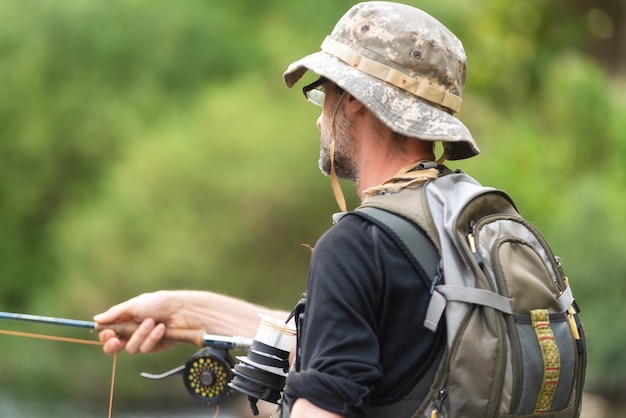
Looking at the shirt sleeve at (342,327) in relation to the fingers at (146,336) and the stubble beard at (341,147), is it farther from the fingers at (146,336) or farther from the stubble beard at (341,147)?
the fingers at (146,336)

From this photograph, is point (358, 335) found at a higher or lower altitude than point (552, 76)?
lower

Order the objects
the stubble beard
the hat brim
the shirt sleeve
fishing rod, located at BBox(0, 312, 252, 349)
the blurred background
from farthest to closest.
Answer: the blurred background, fishing rod, located at BBox(0, 312, 252, 349), the stubble beard, the hat brim, the shirt sleeve

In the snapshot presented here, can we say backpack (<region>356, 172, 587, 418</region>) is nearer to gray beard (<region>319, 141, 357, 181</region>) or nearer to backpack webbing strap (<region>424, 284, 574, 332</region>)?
backpack webbing strap (<region>424, 284, 574, 332</region>)

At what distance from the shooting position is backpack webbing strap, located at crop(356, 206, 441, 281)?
190 centimetres

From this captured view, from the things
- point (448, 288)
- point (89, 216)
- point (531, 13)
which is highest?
point (531, 13)

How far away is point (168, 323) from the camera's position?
2.82 m

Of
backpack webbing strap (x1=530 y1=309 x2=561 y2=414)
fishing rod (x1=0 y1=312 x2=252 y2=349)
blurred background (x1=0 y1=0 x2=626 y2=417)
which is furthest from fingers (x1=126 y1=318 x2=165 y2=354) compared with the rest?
blurred background (x1=0 y1=0 x2=626 y2=417)

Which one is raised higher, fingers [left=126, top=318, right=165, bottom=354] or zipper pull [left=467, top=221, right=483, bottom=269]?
zipper pull [left=467, top=221, right=483, bottom=269]

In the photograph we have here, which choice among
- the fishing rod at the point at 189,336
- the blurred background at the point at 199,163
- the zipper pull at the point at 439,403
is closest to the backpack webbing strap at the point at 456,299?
the zipper pull at the point at 439,403

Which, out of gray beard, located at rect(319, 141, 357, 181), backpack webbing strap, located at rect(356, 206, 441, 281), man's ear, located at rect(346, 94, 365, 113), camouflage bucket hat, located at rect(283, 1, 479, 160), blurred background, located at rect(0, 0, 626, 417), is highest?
camouflage bucket hat, located at rect(283, 1, 479, 160)

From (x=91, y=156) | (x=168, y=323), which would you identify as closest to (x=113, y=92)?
(x=91, y=156)

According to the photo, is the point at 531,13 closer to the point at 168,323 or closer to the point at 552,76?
the point at 552,76

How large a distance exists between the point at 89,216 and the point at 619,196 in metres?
6.06

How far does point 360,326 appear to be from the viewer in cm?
184
